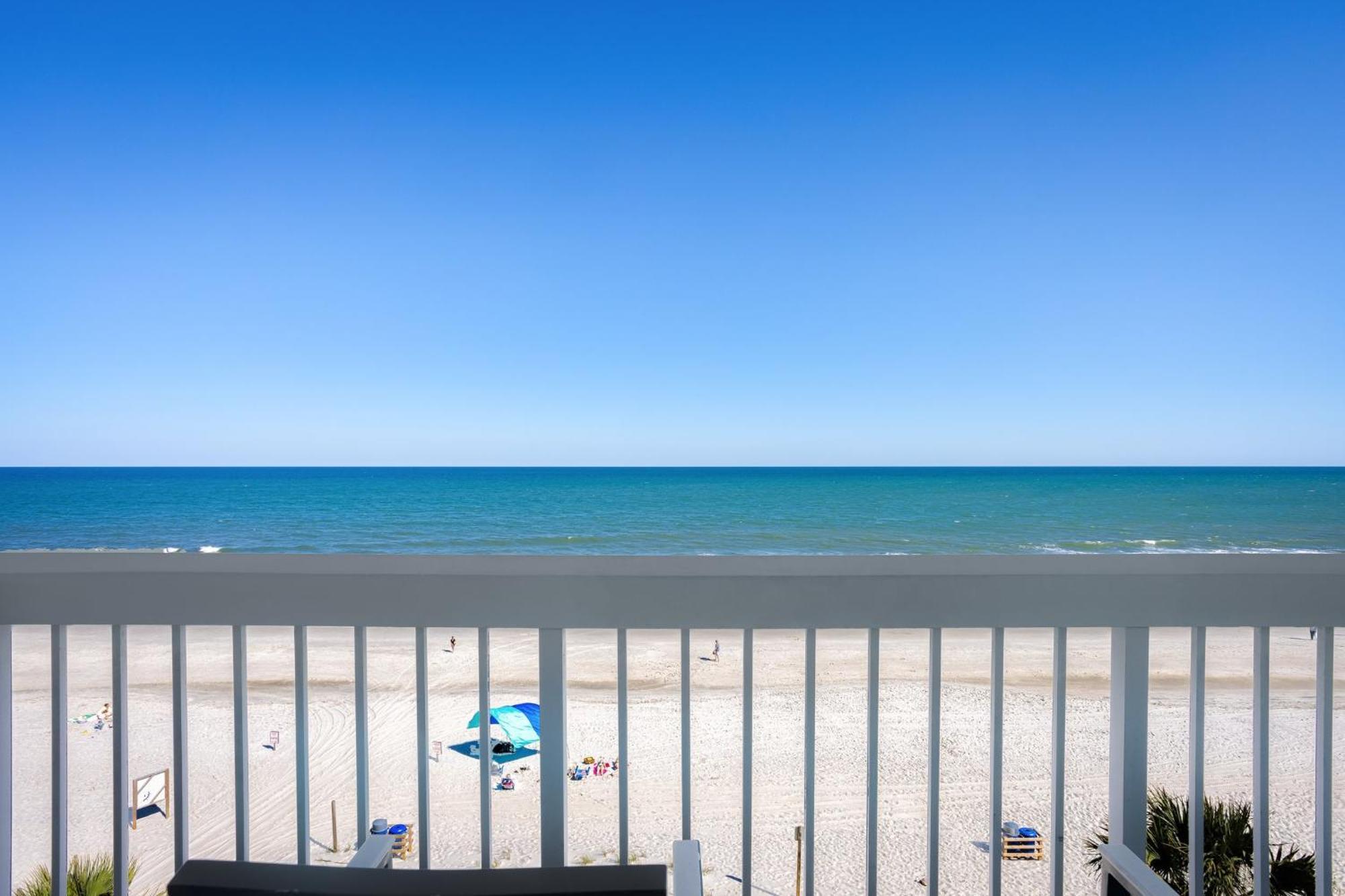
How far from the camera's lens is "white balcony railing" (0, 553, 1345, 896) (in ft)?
3.25

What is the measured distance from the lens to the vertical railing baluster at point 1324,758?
3.27ft

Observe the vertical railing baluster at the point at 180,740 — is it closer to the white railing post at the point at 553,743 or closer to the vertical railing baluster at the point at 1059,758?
the white railing post at the point at 553,743

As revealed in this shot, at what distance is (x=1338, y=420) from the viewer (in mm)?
13992

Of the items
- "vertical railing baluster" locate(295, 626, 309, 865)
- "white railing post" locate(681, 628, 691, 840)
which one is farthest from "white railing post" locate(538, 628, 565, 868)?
"vertical railing baluster" locate(295, 626, 309, 865)

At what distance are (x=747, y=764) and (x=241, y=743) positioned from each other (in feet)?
2.71

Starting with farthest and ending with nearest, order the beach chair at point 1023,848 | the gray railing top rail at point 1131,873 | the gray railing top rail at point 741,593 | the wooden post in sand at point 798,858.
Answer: the beach chair at point 1023,848 < the wooden post in sand at point 798,858 < the gray railing top rail at point 741,593 < the gray railing top rail at point 1131,873

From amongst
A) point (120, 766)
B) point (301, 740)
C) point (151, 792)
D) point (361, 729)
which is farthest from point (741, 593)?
point (151, 792)

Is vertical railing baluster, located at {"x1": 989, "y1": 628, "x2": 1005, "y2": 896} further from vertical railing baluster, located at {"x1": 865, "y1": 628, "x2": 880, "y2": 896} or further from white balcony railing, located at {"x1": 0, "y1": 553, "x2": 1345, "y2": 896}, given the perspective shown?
vertical railing baluster, located at {"x1": 865, "y1": 628, "x2": 880, "y2": 896}

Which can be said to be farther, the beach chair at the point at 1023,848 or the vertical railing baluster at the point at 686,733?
the beach chair at the point at 1023,848

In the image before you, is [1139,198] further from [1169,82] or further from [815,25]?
[815,25]

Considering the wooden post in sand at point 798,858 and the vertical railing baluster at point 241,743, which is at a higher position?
the vertical railing baluster at point 241,743

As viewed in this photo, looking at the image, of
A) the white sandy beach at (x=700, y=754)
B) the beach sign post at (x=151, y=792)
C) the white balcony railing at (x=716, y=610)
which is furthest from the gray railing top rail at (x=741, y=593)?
the beach sign post at (x=151, y=792)

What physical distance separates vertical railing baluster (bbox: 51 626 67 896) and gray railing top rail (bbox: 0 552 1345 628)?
95 millimetres

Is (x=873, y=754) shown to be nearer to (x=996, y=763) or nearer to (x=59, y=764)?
(x=996, y=763)
